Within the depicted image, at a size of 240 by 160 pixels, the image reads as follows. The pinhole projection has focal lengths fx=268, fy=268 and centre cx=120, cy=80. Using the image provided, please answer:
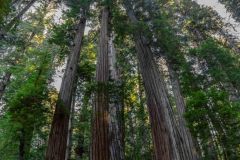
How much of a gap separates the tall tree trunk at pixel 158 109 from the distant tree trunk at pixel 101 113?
1221 millimetres

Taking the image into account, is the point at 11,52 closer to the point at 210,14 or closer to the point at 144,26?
the point at 144,26

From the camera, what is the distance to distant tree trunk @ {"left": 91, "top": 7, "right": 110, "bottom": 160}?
6.87 metres

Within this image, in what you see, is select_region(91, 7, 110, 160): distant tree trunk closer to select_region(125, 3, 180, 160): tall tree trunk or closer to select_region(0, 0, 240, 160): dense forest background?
select_region(0, 0, 240, 160): dense forest background

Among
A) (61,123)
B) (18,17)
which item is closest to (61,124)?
(61,123)

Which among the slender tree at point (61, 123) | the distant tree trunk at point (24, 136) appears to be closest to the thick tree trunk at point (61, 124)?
the slender tree at point (61, 123)

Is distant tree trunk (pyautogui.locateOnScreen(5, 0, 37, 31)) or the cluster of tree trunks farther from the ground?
distant tree trunk (pyautogui.locateOnScreen(5, 0, 37, 31))

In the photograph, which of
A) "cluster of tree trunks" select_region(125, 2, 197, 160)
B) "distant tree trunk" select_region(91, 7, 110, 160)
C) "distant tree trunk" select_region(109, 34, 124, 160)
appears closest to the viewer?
"cluster of tree trunks" select_region(125, 2, 197, 160)

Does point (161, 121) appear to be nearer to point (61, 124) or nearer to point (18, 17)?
point (61, 124)

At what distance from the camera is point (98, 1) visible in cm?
1127

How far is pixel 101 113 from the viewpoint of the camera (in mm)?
7516

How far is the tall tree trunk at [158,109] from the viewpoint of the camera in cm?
674

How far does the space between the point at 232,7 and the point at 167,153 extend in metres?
13.9

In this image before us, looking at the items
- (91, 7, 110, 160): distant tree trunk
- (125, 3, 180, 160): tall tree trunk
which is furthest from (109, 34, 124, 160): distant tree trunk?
(125, 3, 180, 160): tall tree trunk

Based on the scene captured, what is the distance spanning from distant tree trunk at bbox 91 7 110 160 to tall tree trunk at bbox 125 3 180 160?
1.22 m
